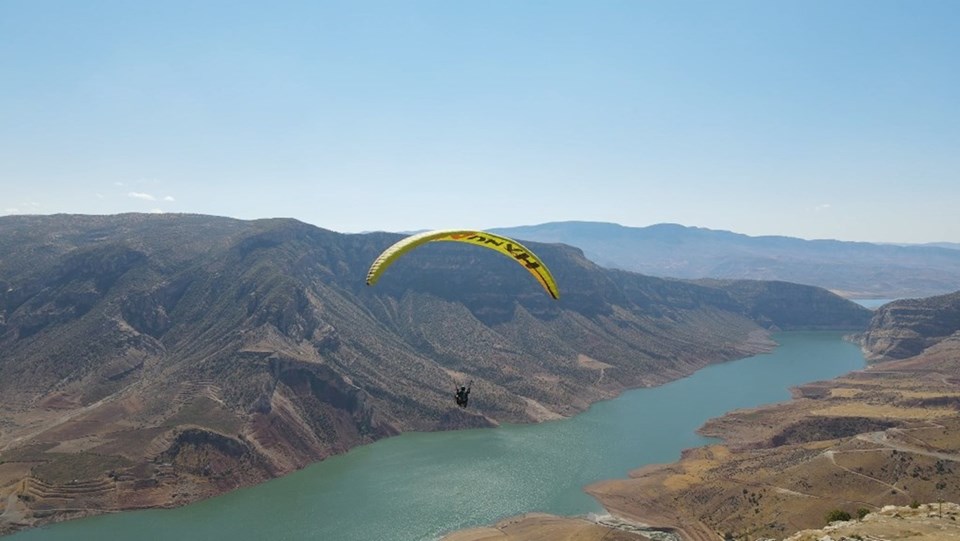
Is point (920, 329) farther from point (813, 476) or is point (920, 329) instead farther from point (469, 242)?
point (469, 242)

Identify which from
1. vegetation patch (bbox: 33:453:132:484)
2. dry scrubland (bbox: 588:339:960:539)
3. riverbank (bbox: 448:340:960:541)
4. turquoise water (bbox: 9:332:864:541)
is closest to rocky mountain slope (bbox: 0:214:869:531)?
vegetation patch (bbox: 33:453:132:484)

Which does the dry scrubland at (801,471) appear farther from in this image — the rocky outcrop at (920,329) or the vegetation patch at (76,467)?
the rocky outcrop at (920,329)

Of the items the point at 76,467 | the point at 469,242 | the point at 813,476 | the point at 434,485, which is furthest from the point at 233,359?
the point at 813,476

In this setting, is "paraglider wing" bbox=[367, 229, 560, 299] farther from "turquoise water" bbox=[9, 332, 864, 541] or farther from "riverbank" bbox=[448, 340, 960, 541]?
"riverbank" bbox=[448, 340, 960, 541]

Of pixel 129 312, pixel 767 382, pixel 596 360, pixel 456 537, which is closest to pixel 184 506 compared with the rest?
pixel 456 537

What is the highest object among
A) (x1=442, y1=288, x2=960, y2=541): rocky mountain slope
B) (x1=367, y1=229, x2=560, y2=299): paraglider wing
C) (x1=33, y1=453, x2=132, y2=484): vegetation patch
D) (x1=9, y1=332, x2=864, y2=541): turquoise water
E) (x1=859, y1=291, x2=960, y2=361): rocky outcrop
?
(x1=367, y1=229, x2=560, y2=299): paraglider wing

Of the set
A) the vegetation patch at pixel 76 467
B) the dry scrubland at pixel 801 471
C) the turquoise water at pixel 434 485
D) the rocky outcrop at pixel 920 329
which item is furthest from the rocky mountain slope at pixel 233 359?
the rocky outcrop at pixel 920 329

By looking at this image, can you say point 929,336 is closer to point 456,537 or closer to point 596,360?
point 596,360
